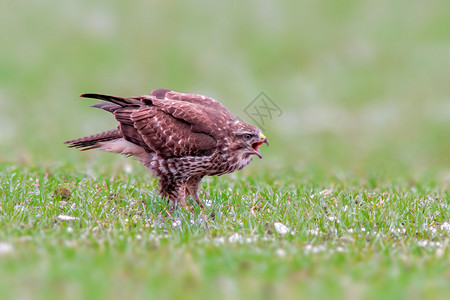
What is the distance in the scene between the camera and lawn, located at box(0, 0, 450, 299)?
434 centimetres

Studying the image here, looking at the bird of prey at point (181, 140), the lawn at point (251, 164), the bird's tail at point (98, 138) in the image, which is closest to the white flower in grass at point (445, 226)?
the lawn at point (251, 164)

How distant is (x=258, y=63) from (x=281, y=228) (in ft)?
54.3

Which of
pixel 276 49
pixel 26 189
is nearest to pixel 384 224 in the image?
pixel 26 189

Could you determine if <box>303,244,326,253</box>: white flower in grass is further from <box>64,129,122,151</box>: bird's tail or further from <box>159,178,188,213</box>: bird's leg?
<box>64,129,122,151</box>: bird's tail

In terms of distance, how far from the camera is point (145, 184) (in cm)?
798

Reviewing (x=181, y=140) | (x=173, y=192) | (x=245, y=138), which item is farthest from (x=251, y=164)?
(x=181, y=140)

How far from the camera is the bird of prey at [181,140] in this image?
6758mm

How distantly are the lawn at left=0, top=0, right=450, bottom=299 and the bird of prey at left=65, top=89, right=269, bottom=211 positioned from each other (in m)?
0.34

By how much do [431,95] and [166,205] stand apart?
50.7ft

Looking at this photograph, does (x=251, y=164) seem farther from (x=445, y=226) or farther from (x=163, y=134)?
(x=445, y=226)

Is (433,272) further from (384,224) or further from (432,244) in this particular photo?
(384,224)

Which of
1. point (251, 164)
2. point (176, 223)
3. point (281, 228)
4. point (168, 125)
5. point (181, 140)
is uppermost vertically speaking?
point (251, 164)

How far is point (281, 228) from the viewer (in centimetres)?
595

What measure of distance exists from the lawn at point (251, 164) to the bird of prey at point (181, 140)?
1.13ft
